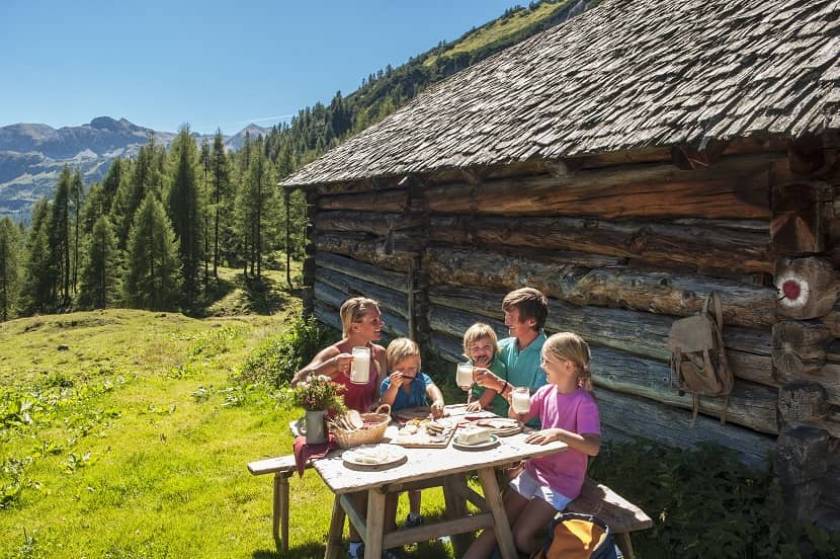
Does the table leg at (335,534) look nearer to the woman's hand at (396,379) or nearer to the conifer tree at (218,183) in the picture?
the woman's hand at (396,379)

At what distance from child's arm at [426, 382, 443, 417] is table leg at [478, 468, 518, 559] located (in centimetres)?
66

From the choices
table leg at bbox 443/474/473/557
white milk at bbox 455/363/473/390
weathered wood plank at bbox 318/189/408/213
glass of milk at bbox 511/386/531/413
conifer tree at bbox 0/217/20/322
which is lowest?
conifer tree at bbox 0/217/20/322

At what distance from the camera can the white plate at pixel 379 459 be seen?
132 inches

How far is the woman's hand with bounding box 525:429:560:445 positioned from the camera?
3.52 meters

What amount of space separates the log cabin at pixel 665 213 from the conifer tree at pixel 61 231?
50.9 metres

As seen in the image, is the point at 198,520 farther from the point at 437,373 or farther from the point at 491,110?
the point at 491,110

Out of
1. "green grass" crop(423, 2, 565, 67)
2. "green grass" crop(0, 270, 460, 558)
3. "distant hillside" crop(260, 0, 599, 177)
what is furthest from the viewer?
"green grass" crop(423, 2, 565, 67)

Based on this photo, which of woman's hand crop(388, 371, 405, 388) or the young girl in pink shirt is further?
woman's hand crop(388, 371, 405, 388)

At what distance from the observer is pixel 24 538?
522 cm

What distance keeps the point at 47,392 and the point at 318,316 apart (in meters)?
5.15

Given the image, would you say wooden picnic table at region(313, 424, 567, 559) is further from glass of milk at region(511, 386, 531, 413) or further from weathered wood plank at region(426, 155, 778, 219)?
weathered wood plank at region(426, 155, 778, 219)

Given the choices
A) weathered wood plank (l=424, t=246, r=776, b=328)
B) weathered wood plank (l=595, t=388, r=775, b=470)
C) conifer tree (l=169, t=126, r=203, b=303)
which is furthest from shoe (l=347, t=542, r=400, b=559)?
conifer tree (l=169, t=126, r=203, b=303)

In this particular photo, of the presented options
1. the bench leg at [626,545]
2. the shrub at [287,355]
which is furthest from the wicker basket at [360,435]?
the shrub at [287,355]

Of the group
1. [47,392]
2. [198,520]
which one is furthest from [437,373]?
[47,392]
